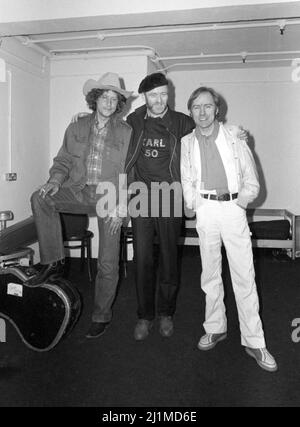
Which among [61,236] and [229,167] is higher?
[229,167]

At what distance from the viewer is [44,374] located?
2121 millimetres

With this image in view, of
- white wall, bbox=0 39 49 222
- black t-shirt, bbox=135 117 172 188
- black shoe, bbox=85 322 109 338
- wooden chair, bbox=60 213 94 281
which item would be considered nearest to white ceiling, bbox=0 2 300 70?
white wall, bbox=0 39 49 222

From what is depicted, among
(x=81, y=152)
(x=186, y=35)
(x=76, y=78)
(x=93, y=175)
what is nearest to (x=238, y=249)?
(x=93, y=175)

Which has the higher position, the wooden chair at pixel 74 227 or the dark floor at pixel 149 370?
the wooden chair at pixel 74 227

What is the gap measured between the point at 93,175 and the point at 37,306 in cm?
90

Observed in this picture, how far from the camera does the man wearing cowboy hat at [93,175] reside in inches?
95.2

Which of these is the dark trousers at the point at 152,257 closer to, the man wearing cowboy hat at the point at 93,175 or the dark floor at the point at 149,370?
the man wearing cowboy hat at the point at 93,175

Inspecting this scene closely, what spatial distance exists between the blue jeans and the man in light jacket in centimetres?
63

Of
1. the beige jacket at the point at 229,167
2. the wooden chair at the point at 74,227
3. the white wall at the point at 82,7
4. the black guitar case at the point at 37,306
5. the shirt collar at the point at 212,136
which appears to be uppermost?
the white wall at the point at 82,7

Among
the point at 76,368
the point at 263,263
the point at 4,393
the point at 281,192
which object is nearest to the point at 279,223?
the point at 263,263

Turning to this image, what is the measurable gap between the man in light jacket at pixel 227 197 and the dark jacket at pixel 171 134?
4.2 inches

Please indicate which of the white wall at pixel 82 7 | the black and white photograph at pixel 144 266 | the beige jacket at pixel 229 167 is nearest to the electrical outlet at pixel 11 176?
the black and white photograph at pixel 144 266

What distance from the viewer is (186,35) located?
13.3 ft

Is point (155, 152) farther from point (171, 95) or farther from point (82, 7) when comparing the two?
point (171, 95)
